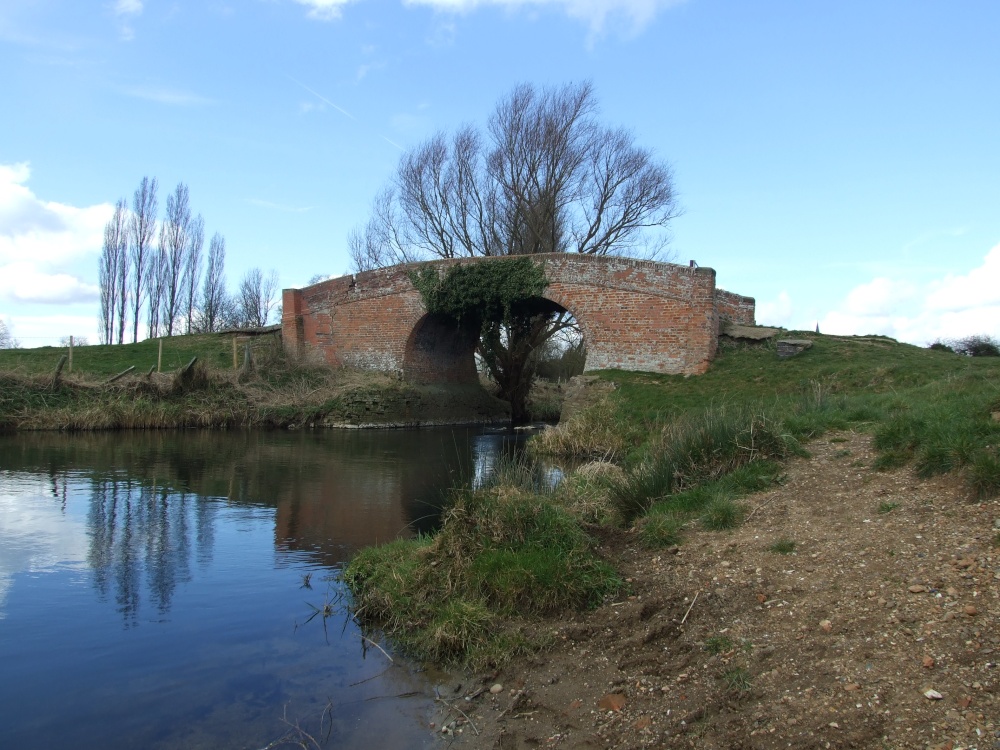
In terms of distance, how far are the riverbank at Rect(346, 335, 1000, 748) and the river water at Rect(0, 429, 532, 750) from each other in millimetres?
547

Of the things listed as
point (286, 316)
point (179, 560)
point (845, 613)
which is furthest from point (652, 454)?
point (286, 316)

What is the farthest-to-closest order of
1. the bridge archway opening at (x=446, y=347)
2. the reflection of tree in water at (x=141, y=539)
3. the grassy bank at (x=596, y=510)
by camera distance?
the bridge archway opening at (x=446, y=347) → the reflection of tree in water at (x=141, y=539) → the grassy bank at (x=596, y=510)

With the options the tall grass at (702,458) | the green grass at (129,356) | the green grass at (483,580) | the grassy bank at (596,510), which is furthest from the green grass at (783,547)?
the green grass at (129,356)

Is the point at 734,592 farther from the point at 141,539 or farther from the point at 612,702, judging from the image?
the point at 141,539

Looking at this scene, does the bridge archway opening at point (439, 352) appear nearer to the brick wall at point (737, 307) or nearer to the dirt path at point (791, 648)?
the brick wall at point (737, 307)

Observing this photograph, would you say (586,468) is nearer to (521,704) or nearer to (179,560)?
(179,560)

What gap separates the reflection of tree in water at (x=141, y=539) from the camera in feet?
22.2

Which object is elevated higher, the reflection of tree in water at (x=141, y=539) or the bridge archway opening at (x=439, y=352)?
the bridge archway opening at (x=439, y=352)

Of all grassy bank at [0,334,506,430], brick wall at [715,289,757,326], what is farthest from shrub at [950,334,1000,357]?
grassy bank at [0,334,506,430]

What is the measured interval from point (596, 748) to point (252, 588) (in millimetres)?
4042

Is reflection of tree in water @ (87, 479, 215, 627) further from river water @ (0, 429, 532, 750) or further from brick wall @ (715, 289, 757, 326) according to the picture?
brick wall @ (715, 289, 757, 326)

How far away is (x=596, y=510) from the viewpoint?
24.8 ft

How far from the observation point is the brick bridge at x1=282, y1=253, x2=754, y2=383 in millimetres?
21172

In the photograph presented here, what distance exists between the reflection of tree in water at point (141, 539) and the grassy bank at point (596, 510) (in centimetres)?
177
